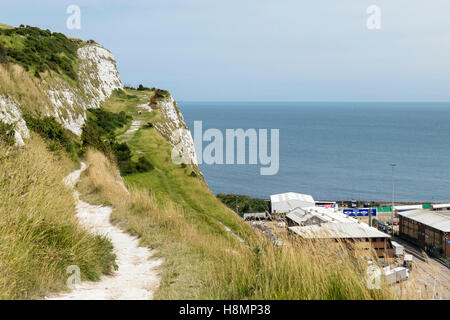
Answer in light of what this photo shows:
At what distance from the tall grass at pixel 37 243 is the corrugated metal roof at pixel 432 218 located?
4881 cm

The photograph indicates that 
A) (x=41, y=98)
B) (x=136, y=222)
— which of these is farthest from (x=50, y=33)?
(x=136, y=222)

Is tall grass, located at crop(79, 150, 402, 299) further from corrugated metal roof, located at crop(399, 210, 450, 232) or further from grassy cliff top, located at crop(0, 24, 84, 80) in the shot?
corrugated metal roof, located at crop(399, 210, 450, 232)

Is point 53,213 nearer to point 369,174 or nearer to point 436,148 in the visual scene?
point 369,174

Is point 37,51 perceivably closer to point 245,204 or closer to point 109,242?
point 109,242

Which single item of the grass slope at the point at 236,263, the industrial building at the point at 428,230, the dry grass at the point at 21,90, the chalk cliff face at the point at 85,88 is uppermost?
the chalk cliff face at the point at 85,88

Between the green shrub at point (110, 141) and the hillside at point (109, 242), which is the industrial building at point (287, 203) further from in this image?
the hillside at point (109, 242)

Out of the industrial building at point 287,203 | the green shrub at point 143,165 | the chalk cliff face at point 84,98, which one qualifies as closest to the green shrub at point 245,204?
the industrial building at point 287,203

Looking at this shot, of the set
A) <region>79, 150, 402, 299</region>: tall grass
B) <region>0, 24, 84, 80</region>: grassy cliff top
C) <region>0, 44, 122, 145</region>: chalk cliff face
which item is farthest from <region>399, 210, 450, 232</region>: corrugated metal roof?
A: <region>0, 24, 84, 80</region>: grassy cliff top

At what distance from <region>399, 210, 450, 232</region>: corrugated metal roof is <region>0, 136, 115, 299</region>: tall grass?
1921 inches

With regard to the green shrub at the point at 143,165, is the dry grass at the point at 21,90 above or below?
above

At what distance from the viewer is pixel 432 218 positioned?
52062 mm

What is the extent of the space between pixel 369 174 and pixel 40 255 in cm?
11736

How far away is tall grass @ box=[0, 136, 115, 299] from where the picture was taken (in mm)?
5613

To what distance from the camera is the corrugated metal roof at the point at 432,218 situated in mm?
48156
